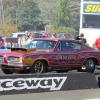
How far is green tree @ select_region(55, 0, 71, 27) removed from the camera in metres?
66.4

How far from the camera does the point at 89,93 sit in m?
10.3

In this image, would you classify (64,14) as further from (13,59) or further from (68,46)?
(13,59)

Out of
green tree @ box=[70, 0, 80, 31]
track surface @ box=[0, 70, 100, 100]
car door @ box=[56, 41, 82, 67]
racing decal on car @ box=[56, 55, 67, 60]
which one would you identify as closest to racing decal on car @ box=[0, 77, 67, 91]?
track surface @ box=[0, 70, 100, 100]

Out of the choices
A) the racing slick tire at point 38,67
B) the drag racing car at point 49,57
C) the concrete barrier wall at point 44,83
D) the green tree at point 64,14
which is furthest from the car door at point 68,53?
the green tree at point 64,14

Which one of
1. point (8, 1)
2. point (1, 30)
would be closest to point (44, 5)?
point (8, 1)

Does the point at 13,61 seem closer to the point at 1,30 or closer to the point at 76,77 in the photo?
the point at 76,77

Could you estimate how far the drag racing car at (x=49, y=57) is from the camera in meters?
12.5

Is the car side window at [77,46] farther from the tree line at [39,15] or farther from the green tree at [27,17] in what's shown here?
the green tree at [27,17]

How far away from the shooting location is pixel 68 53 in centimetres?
1367

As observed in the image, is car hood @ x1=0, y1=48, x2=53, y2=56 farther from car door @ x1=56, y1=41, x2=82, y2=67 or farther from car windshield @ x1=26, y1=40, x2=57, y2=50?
car door @ x1=56, y1=41, x2=82, y2=67

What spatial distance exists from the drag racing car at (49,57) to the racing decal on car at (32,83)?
2.34m

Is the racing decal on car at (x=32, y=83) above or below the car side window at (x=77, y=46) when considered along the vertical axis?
below

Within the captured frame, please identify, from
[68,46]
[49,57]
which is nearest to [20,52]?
[49,57]

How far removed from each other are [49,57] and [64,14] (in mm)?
54759
